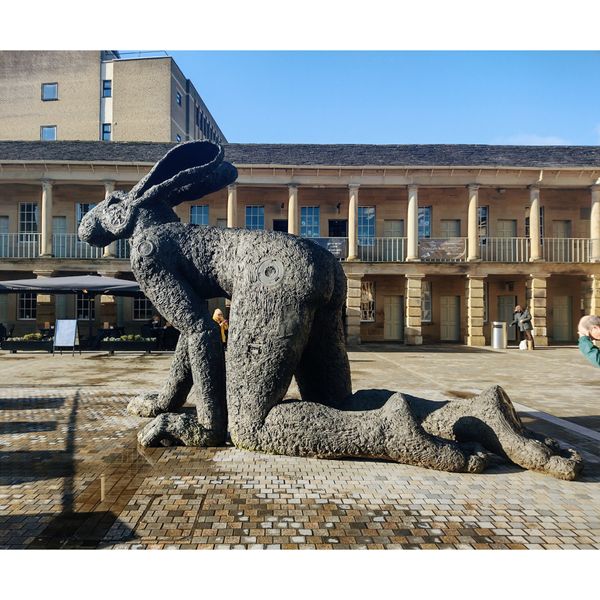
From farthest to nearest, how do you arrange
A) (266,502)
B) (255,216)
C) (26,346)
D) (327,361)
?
(255,216) < (26,346) < (327,361) < (266,502)

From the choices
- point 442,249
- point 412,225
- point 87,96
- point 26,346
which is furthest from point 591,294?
point 87,96

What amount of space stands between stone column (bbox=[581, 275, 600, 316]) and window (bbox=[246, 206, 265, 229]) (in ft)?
48.0

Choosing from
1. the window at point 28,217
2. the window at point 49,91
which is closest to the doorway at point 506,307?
the window at point 28,217

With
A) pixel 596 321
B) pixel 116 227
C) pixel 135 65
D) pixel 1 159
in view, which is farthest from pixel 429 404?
pixel 135 65

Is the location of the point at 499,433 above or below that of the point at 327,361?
below

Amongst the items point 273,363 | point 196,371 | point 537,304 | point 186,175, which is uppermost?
point 186,175

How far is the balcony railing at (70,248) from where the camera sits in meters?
20.8

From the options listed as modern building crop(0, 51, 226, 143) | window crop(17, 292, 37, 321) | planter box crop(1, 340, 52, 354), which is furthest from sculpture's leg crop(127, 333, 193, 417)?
modern building crop(0, 51, 226, 143)

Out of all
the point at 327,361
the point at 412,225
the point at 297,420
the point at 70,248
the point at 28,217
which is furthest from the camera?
the point at 28,217

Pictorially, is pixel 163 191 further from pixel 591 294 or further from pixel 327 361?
pixel 591 294

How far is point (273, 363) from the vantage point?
157 inches

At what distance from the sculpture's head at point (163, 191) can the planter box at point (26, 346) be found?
41.1 feet

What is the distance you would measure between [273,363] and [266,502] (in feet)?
3.85

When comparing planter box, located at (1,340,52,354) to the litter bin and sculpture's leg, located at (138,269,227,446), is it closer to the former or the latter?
sculpture's leg, located at (138,269,227,446)
